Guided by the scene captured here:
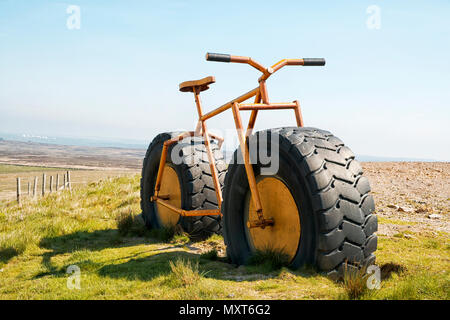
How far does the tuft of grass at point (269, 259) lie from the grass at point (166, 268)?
0.04 feet

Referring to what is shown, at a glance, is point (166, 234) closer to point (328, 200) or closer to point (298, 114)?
point (298, 114)

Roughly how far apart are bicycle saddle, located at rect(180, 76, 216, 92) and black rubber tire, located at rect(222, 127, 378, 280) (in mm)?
2502

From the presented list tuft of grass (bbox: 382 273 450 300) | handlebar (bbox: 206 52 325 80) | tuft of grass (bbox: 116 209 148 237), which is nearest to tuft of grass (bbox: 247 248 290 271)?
tuft of grass (bbox: 382 273 450 300)

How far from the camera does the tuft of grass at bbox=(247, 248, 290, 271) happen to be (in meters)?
3.97

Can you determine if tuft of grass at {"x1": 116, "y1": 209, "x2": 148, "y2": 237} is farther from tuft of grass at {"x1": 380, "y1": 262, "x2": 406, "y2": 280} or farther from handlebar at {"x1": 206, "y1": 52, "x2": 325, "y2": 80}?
tuft of grass at {"x1": 380, "y1": 262, "x2": 406, "y2": 280}

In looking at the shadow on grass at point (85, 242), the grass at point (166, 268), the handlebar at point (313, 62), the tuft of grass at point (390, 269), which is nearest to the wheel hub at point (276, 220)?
the grass at point (166, 268)

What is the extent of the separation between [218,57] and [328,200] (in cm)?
205

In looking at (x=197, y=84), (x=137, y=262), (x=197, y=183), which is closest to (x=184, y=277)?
(x=137, y=262)

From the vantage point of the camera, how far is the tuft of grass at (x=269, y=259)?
3.97m

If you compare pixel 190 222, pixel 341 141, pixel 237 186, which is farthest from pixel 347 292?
pixel 190 222

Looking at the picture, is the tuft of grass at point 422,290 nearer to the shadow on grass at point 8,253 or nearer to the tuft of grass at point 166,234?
the tuft of grass at point 166,234

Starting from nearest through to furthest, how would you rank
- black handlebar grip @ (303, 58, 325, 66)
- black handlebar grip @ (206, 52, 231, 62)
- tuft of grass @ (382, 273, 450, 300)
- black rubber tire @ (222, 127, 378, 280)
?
1. tuft of grass @ (382, 273, 450, 300)
2. black rubber tire @ (222, 127, 378, 280)
3. black handlebar grip @ (206, 52, 231, 62)
4. black handlebar grip @ (303, 58, 325, 66)

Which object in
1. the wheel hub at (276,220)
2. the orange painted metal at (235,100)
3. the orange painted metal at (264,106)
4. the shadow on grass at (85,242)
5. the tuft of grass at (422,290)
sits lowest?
the shadow on grass at (85,242)

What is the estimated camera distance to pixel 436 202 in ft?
30.8
